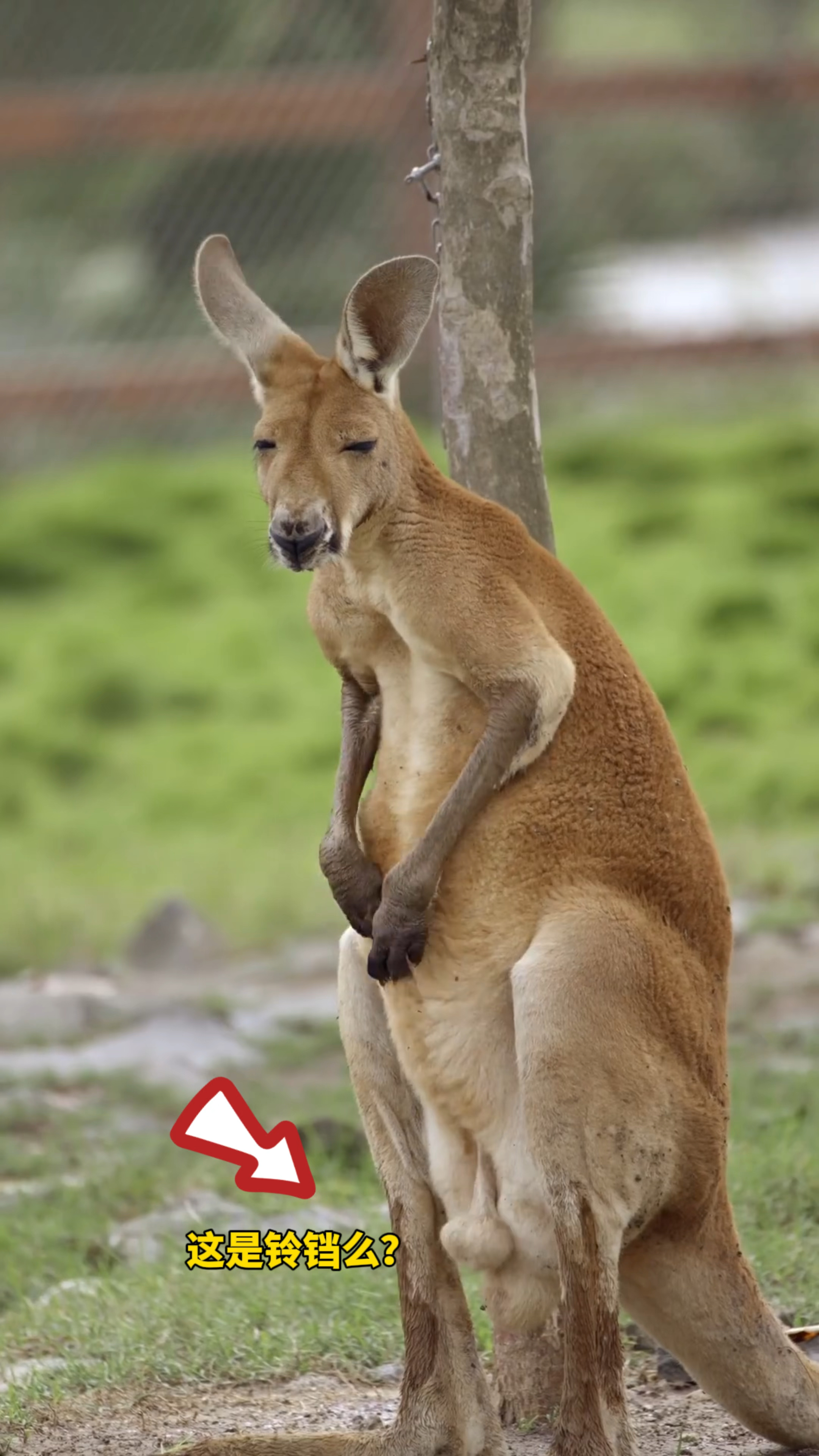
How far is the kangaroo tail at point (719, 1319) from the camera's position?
2.91m

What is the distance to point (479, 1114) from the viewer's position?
2.91 m

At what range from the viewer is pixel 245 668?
8992 mm

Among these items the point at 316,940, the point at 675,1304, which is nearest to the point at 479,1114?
the point at 675,1304

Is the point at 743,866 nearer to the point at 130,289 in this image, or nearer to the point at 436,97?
the point at 436,97

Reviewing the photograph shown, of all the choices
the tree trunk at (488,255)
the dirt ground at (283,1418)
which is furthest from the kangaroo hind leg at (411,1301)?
the tree trunk at (488,255)

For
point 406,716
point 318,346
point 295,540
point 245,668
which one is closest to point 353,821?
point 406,716

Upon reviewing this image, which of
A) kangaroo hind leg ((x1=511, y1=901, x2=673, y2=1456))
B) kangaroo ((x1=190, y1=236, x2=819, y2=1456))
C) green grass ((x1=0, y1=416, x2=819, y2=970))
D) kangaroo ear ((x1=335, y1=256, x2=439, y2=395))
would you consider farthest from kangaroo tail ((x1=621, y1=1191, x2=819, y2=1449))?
green grass ((x1=0, y1=416, x2=819, y2=970))

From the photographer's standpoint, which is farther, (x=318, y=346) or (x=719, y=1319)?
(x=318, y=346)

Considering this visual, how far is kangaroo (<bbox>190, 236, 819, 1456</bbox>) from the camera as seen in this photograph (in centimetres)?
279

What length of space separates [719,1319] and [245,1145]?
1.99m

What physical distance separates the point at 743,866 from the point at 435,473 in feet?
13.6

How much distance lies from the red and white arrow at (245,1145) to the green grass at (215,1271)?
0.07m

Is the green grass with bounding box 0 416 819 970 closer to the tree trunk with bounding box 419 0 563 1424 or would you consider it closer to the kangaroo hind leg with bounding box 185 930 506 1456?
the tree trunk with bounding box 419 0 563 1424

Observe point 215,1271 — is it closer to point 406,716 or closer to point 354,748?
point 354,748
